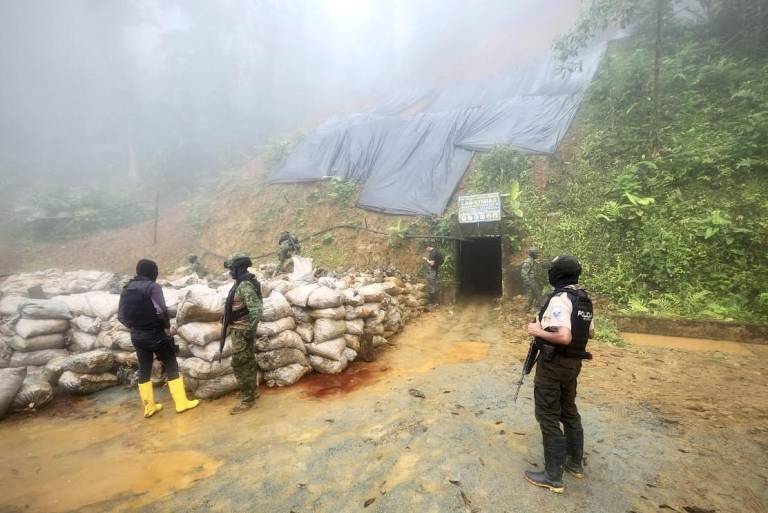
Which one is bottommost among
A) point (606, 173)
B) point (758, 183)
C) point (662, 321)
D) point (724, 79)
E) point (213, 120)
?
point (662, 321)

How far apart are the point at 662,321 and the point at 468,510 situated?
5761 mm

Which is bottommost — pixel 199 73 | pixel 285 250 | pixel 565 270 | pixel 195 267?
pixel 195 267

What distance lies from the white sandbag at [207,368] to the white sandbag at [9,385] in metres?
1.89

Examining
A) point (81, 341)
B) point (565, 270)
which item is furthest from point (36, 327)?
point (565, 270)

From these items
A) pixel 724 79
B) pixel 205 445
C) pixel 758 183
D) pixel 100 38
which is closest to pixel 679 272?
pixel 758 183

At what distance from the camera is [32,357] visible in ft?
17.7

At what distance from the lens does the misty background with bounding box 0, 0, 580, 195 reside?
21.7 meters

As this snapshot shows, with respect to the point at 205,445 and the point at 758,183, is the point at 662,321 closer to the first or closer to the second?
the point at 758,183

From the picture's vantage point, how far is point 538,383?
2.73 m

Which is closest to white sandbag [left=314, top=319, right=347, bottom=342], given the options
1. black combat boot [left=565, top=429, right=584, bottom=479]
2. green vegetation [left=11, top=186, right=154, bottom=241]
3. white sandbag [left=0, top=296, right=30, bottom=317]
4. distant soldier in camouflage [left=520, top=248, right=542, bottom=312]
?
black combat boot [left=565, top=429, right=584, bottom=479]

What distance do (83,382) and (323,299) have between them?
11.1 ft

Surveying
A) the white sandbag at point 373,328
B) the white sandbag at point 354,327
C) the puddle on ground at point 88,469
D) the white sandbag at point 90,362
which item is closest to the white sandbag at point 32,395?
the white sandbag at point 90,362

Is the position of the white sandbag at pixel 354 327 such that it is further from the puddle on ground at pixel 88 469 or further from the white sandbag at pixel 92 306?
the white sandbag at pixel 92 306

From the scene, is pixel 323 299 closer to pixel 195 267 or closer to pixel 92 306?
pixel 92 306
